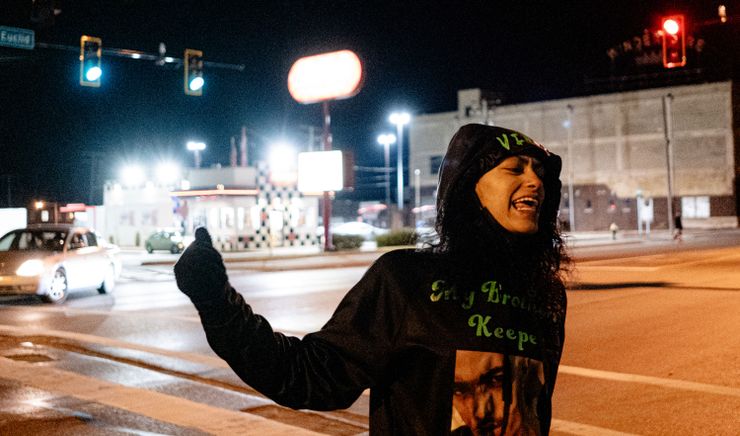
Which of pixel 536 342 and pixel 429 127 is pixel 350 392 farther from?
pixel 429 127

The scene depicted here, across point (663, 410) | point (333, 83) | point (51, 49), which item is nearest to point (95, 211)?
point (333, 83)

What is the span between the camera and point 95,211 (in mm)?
52375

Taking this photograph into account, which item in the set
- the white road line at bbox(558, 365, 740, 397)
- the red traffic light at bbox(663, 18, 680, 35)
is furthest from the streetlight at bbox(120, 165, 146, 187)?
the white road line at bbox(558, 365, 740, 397)

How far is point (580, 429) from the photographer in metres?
6.10

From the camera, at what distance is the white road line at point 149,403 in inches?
248

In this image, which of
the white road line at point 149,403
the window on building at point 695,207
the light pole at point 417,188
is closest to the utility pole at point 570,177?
the window on building at point 695,207

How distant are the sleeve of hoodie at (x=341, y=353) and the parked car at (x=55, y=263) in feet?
48.6

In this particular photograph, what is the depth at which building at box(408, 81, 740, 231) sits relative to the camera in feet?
198

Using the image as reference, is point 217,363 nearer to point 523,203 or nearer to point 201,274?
point 523,203

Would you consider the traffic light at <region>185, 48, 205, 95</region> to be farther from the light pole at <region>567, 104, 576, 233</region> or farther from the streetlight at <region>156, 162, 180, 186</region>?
A: the light pole at <region>567, 104, 576, 233</region>

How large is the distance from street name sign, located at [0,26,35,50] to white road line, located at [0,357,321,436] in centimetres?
992

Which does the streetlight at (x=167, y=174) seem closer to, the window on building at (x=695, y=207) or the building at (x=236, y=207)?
the building at (x=236, y=207)

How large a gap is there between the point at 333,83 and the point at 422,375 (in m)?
35.2

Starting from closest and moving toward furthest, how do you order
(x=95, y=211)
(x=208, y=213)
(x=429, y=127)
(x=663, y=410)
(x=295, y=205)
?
1. (x=663, y=410)
2. (x=208, y=213)
3. (x=295, y=205)
4. (x=95, y=211)
5. (x=429, y=127)
